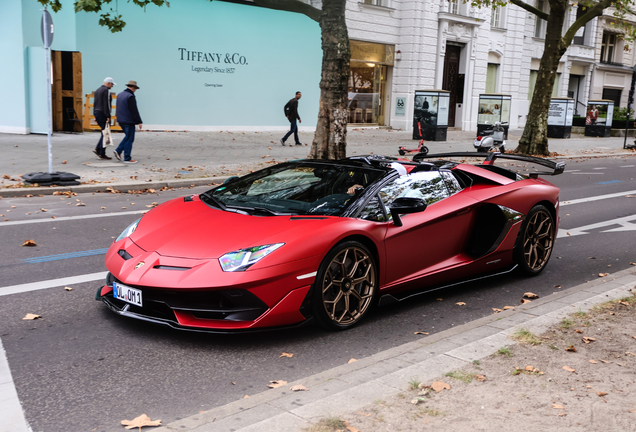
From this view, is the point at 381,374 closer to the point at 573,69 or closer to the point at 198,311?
the point at 198,311

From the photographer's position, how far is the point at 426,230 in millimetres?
5195

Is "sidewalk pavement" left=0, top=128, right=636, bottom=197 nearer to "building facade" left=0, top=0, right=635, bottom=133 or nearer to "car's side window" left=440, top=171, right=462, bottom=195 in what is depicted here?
"building facade" left=0, top=0, right=635, bottom=133

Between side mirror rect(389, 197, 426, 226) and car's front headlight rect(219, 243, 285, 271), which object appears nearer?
car's front headlight rect(219, 243, 285, 271)

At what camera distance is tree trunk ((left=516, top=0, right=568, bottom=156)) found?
22203 millimetres

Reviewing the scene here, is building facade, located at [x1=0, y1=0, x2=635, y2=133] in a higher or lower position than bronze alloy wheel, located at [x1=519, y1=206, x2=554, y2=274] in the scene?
higher

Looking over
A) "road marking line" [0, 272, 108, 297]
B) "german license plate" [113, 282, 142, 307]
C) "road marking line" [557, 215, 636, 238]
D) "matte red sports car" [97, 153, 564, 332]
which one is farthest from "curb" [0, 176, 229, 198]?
"german license plate" [113, 282, 142, 307]

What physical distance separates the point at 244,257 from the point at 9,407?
1.58 m

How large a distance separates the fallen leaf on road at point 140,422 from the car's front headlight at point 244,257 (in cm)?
114

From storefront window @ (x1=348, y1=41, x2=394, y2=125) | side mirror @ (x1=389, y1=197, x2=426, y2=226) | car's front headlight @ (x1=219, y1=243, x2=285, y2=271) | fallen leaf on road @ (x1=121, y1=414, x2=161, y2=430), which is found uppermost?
storefront window @ (x1=348, y1=41, x2=394, y2=125)

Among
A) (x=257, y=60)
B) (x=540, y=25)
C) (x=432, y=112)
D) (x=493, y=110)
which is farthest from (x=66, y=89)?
(x=540, y=25)

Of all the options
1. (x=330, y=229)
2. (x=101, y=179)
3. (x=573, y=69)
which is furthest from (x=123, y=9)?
(x=573, y=69)

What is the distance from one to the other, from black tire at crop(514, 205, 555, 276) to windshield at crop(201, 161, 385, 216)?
178 centimetres

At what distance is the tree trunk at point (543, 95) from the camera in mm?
22203

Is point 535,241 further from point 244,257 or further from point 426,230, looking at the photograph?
point 244,257
